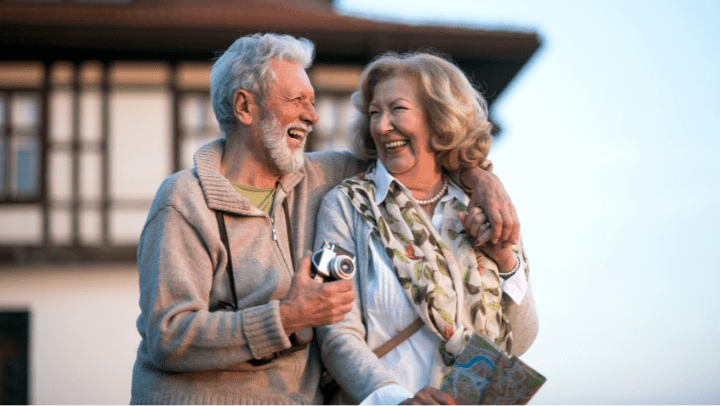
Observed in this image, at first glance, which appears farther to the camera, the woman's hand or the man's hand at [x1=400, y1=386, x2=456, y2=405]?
the woman's hand

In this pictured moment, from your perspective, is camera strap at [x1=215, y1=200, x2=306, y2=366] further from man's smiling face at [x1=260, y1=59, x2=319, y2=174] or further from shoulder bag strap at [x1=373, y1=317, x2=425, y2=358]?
man's smiling face at [x1=260, y1=59, x2=319, y2=174]

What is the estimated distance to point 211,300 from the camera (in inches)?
118

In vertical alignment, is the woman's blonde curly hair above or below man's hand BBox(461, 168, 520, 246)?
above

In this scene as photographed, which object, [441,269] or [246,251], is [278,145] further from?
[441,269]

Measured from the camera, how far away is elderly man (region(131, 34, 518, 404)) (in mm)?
2758

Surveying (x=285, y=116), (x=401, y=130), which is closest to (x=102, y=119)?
(x=285, y=116)

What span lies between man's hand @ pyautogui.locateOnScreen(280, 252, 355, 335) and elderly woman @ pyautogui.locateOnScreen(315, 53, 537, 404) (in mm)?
257

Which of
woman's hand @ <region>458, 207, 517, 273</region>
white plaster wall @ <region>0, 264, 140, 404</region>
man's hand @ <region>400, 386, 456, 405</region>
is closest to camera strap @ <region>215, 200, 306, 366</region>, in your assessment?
man's hand @ <region>400, 386, 456, 405</region>

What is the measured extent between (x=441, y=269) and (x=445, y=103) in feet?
2.40

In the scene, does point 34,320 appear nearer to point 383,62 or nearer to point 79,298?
point 79,298

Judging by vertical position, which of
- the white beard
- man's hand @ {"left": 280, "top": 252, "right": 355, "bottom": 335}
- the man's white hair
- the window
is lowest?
man's hand @ {"left": 280, "top": 252, "right": 355, "bottom": 335}

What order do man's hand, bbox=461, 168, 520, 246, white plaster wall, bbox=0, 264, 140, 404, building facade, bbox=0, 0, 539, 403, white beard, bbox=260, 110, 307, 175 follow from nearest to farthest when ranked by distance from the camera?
man's hand, bbox=461, 168, 520, 246 → white beard, bbox=260, 110, 307, 175 → white plaster wall, bbox=0, 264, 140, 404 → building facade, bbox=0, 0, 539, 403

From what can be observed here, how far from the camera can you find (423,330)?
9.96ft

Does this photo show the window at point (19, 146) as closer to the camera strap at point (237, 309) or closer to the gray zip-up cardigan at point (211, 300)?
the gray zip-up cardigan at point (211, 300)
